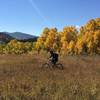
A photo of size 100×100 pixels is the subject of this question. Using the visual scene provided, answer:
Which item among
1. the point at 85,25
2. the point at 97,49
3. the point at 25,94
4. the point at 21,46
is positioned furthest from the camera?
the point at 21,46

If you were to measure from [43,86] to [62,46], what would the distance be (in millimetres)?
84350

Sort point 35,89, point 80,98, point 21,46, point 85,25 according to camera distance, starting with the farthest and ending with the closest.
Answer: point 21,46
point 85,25
point 35,89
point 80,98

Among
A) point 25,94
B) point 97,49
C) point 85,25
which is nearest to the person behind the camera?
point 25,94

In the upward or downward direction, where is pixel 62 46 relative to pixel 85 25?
downward

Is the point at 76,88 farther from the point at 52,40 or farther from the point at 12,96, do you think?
the point at 52,40

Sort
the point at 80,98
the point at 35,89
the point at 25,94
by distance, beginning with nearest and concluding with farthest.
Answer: the point at 80,98 < the point at 25,94 < the point at 35,89

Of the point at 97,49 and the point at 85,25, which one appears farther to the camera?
the point at 85,25

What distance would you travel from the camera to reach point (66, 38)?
97.4m

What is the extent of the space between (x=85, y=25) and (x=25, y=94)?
8493 cm

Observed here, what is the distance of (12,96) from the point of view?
10008mm

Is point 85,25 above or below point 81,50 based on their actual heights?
above

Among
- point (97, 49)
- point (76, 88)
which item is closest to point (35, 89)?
point (76, 88)

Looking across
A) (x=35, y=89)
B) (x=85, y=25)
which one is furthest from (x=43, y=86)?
(x=85, y=25)

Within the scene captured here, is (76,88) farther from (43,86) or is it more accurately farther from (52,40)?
(52,40)
